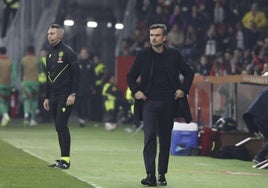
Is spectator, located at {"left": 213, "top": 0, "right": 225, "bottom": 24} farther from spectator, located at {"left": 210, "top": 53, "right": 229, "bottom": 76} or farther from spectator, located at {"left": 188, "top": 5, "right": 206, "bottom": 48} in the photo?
spectator, located at {"left": 210, "top": 53, "right": 229, "bottom": 76}

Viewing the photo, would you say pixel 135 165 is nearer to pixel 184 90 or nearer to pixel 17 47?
pixel 184 90

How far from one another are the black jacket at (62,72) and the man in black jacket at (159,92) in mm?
2226

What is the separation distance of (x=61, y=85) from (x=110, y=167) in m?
1.62

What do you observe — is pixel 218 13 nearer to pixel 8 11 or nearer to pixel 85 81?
pixel 85 81

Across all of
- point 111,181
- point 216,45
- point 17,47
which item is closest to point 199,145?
point 111,181

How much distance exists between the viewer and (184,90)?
14.6 metres

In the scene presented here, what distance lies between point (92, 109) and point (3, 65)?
4989 mm

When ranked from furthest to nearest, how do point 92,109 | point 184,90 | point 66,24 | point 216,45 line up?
point 66,24 → point 92,109 → point 216,45 → point 184,90

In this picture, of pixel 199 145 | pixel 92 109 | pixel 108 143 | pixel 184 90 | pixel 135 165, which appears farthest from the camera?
pixel 92 109

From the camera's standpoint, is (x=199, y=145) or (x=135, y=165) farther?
(x=199, y=145)

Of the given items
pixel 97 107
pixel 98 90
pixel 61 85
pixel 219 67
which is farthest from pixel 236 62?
pixel 61 85

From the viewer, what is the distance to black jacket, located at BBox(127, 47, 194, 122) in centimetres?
1465

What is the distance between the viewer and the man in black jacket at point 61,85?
16.7 metres

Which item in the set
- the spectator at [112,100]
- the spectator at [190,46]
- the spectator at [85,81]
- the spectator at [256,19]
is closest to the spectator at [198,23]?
the spectator at [190,46]
